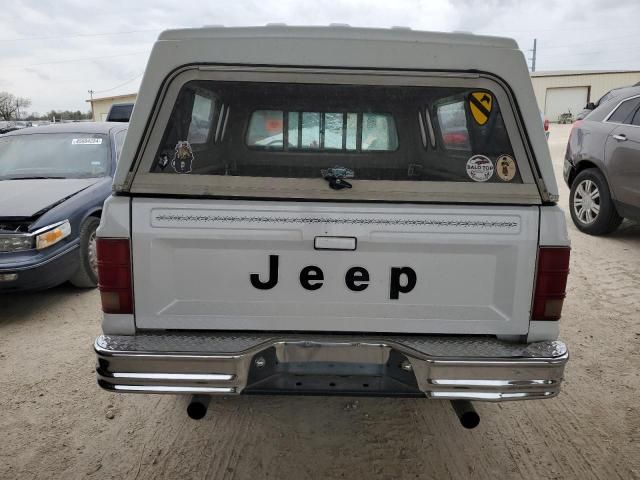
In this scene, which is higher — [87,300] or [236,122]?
[236,122]

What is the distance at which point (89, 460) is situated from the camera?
2.71 m

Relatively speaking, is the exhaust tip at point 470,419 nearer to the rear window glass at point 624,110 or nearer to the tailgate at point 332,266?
the tailgate at point 332,266

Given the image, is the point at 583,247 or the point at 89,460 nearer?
the point at 89,460

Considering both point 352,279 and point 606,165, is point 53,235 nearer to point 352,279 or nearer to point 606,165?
point 352,279

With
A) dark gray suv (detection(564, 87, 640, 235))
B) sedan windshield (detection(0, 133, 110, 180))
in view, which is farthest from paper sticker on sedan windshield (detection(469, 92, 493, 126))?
dark gray suv (detection(564, 87, 640, 235))

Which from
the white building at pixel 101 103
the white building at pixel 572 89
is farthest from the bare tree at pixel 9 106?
the white building at pixel 572 89

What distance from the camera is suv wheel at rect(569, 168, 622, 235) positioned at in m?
6.62

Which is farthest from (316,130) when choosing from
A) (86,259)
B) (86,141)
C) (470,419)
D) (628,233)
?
(628,233)

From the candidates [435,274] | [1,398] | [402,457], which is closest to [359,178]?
[435,274]

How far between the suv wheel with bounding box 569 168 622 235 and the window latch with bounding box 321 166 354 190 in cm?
562

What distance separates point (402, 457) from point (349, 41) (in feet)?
7.03

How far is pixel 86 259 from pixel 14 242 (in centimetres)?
77

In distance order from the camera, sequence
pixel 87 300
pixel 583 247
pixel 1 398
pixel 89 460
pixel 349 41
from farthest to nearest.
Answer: pixel 583 247 < pixel 87 300 < pixel 1 398 < pixel 89 460 < pixel 349 41

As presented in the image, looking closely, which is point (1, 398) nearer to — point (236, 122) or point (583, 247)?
point (236, 122)
